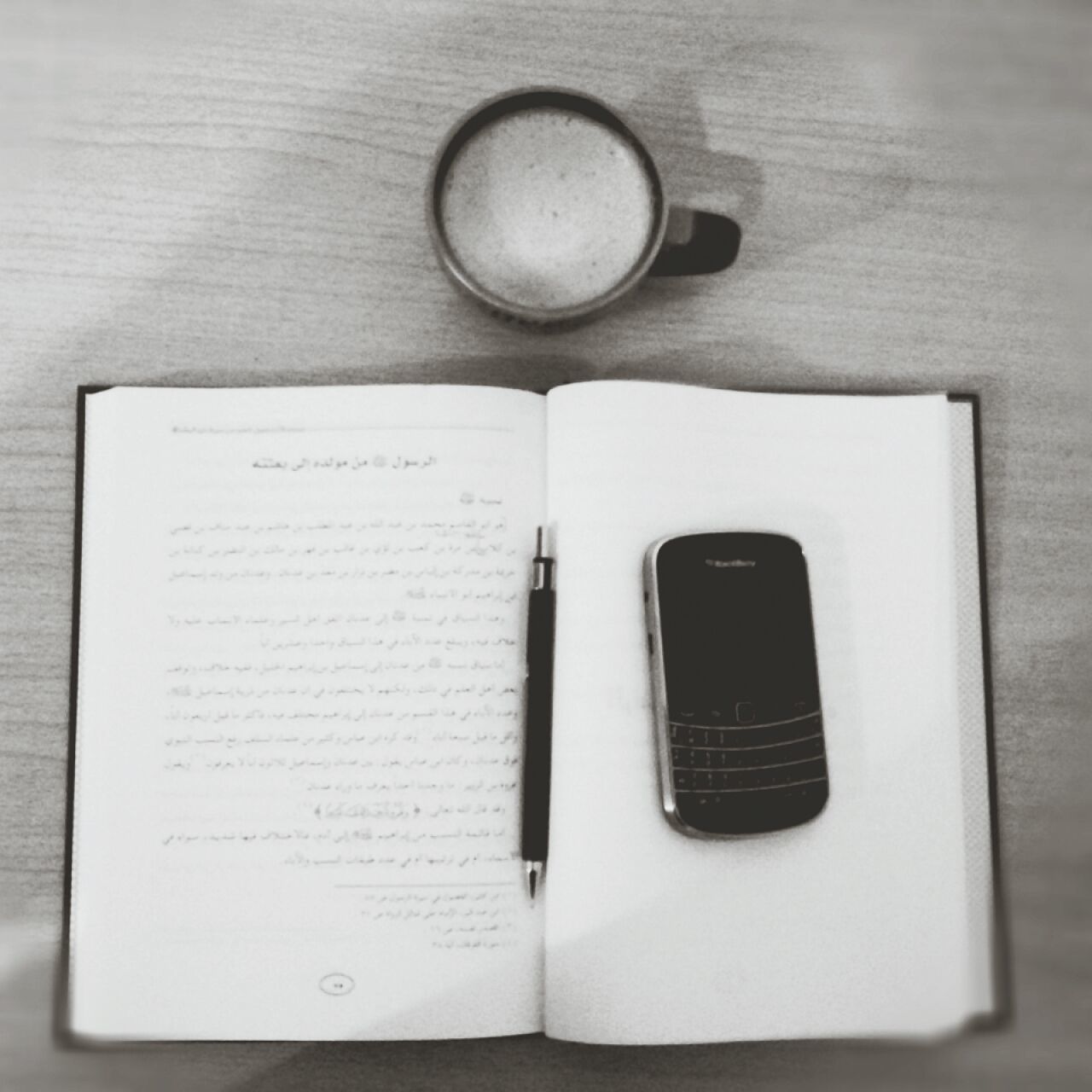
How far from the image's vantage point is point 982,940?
18.4 inches

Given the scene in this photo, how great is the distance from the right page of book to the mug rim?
5 cm

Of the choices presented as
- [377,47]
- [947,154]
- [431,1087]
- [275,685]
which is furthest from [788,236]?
[431,1087]

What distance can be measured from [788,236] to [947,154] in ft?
0.31

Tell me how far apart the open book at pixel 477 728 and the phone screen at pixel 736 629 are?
15 mm

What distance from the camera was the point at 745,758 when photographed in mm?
460

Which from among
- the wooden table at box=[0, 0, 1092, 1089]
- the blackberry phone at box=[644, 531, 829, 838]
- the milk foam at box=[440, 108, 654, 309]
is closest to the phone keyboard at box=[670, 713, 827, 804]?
the blackberry phone at box=[644, 531, 829, 838]

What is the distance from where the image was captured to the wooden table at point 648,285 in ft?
1.59

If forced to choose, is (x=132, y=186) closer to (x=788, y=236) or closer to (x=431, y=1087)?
(x=788, y=236)

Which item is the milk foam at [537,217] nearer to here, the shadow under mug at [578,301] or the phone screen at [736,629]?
the shadow under mug at [578,301]

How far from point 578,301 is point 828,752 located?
236mm

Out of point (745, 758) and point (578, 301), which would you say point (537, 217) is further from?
point (745, 758)

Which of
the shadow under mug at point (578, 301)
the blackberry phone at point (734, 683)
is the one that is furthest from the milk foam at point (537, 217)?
the blackberry phone at point (734, 683)

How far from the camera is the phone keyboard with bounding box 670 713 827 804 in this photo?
18.0 inches

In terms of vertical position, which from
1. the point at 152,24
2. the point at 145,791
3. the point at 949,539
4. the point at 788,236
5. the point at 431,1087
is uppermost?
the point at 152,24
